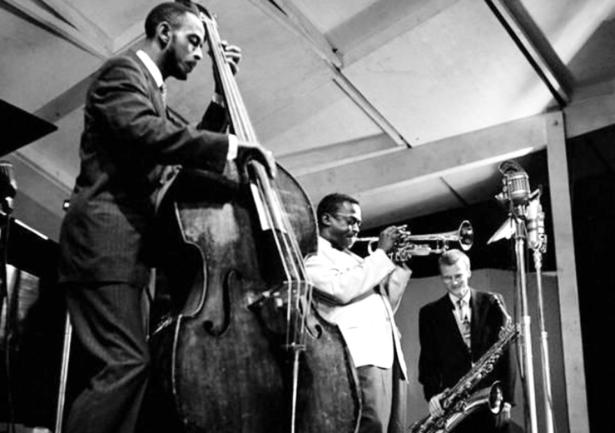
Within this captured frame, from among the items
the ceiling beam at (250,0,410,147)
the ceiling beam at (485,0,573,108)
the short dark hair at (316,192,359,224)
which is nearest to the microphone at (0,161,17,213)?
the short dark hair at (316,192,359,224)

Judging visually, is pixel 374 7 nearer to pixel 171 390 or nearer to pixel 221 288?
pixel 221 288

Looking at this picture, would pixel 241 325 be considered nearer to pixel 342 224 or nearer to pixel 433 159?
pixel 342 224

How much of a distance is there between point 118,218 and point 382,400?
1.71 metres

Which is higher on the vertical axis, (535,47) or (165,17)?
(535,47)

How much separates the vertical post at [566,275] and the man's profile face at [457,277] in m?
0.76

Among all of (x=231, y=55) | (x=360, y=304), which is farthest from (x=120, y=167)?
(x=360, y=304)

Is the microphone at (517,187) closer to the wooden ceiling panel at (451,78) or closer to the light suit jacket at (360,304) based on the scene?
the light suit jacket at (360,304)

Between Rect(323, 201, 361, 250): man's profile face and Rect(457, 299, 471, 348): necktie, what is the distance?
1.14 m

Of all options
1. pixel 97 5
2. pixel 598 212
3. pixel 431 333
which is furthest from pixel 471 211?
pixel 97 5

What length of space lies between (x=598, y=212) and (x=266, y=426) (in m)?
3.88

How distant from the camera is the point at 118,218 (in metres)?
2.14

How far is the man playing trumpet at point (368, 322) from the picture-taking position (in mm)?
3398

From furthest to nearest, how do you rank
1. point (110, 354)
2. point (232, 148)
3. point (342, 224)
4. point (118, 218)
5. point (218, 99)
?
1. point (342, 224)
2. point (218, 99)
3. point (232, 148)
4. point (118, 218)
5. point (110, 354)

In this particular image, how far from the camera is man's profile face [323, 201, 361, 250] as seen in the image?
388 cm
